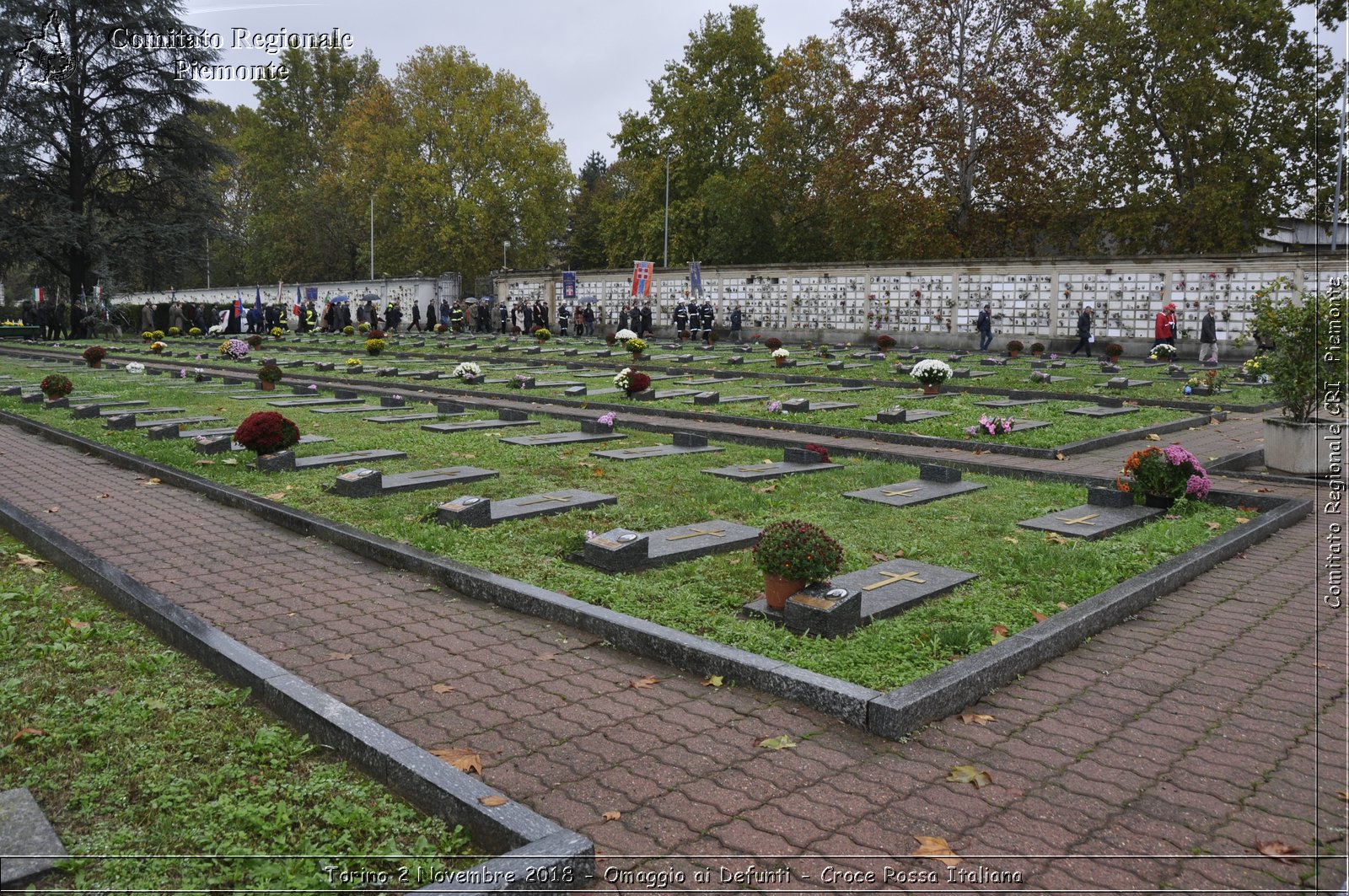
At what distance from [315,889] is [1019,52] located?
139 feet

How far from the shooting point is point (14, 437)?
14188 mm

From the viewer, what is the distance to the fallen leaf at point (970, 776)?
392 centimetres

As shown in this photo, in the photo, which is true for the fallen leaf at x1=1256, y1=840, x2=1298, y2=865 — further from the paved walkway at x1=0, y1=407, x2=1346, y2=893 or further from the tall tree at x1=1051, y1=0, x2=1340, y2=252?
the tall tree at x1=1051, y1=0, x2=1340, y2=252

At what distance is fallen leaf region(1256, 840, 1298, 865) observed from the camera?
11.1 feet

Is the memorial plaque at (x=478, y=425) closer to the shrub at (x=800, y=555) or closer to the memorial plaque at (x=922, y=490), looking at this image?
the memorial plaque at (x=922, y=490)

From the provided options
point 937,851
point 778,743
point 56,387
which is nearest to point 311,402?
point 56,387

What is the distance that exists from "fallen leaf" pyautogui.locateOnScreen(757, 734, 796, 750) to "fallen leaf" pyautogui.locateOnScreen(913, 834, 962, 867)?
842 millimetres

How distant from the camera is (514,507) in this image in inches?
340

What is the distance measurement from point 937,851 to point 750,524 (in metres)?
4.86

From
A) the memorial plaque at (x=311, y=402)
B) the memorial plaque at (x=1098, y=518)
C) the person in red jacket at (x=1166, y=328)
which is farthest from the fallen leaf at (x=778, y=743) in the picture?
the person in red jacket at (x=1166, y=328)

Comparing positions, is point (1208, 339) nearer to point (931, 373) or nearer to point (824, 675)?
point (931, 373)

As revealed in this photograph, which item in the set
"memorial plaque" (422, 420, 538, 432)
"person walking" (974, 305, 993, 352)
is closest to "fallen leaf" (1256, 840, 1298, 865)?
"memorial plaque" (422, 420, 538, 432)

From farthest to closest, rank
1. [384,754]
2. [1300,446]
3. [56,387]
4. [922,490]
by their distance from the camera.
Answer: [56,387]
[1300,446]
[922,490]
[384,754]

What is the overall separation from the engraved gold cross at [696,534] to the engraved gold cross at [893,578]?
1579 mm
